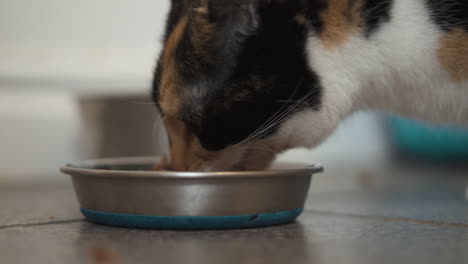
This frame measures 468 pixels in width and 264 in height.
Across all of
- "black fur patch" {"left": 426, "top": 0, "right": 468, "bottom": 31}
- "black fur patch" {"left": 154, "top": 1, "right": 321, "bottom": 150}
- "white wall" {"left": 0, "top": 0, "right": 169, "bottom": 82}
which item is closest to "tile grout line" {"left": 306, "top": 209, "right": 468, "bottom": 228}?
"black fur patch" {"left": 154, "top": 1, "right": 321, "bottom": 150}

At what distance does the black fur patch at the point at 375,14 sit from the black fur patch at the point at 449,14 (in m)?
0.09

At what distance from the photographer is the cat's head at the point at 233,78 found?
43.5 inches

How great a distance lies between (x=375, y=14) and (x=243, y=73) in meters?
0.29

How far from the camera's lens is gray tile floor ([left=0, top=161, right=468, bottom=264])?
2.74 ft

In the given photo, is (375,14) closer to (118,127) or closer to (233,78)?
(233,78)

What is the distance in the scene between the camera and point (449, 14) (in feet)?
3.98

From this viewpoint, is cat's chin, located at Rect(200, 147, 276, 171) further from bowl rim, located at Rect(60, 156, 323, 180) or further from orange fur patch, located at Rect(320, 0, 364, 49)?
orange fur patch, located at Rect(320, 0, 364, 49)

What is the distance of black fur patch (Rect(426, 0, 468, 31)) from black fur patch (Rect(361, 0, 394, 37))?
9 centimetres

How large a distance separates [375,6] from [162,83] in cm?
43

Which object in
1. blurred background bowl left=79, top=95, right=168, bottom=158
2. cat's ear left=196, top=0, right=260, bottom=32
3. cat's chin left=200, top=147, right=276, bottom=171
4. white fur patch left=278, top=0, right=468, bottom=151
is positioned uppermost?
cat's ear left=196, top=0, right=260, bottom=32

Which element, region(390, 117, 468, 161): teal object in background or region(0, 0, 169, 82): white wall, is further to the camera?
region(390, 117, 468, 161): teal object in background

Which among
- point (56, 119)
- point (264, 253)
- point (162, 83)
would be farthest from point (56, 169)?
point (264, 253)

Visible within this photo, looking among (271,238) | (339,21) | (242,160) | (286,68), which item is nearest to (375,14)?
(339,21)

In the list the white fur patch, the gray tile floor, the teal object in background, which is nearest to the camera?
the gray tile floor
